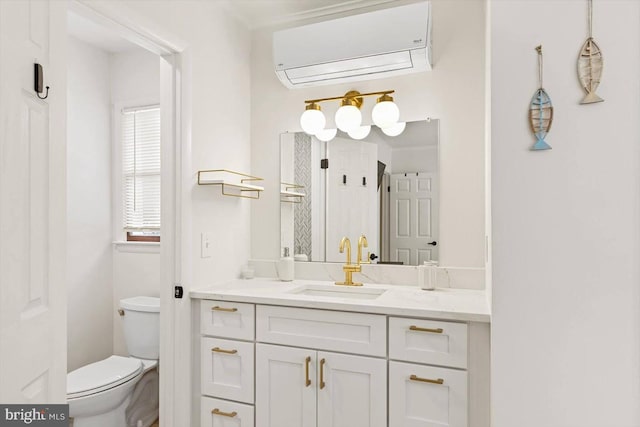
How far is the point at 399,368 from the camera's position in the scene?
1718mm

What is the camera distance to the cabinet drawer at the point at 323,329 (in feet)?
5.78

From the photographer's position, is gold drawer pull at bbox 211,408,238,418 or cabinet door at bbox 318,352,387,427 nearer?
cabinet door at bbox 318,352,387,427

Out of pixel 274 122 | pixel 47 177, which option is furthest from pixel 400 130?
pixel 47 177

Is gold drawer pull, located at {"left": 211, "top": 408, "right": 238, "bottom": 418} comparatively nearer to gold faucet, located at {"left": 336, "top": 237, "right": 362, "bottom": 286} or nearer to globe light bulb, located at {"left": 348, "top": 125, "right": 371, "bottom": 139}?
gold faucet, located at {"left": 336, "top": 237, "right": 362, "bottom": 286}

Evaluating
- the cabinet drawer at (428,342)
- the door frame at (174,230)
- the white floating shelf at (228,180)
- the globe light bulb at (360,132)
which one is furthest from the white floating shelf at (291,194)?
the cabinet drawer at (428,342)

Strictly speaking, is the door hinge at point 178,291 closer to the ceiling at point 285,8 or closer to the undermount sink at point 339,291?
the undermount sink at point 339,291

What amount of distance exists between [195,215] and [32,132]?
41.0 inches

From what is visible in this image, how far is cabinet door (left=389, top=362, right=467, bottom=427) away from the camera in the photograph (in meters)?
1.62

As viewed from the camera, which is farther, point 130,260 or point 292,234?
point 130,260

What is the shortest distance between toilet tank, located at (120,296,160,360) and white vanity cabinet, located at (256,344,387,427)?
3.38 ft

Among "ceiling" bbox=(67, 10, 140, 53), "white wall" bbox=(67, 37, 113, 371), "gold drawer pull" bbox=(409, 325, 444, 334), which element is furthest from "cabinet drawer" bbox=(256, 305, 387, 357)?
"ceiling" bbox=(67, 10, 140, 53)

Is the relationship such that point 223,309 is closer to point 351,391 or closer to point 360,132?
point 351,391

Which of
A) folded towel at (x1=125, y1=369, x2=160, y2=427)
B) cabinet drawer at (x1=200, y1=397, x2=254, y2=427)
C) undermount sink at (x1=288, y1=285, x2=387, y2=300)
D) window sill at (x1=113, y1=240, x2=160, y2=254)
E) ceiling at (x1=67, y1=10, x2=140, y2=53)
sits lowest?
folded towel at (x1=125, y1=369, x2=160, y2=427)

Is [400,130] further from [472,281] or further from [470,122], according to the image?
[472,281]
